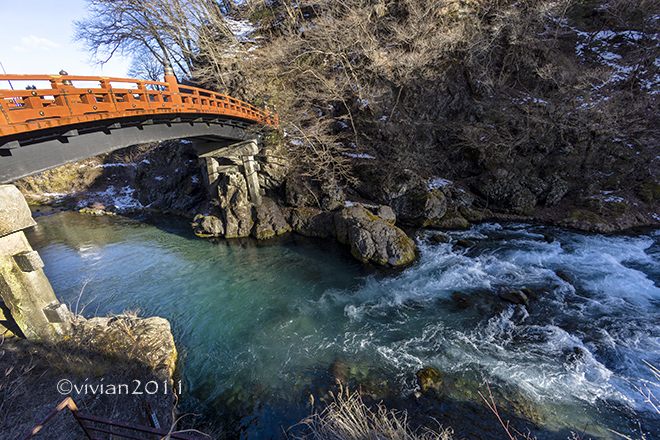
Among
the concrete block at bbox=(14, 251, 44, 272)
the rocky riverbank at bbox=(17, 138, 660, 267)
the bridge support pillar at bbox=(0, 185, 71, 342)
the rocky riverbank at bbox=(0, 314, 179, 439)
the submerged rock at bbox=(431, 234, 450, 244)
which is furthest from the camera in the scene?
the rocky riverbank at bbox=(17, 138, 660, 267)

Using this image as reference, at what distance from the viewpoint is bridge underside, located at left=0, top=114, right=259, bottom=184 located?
5.65 meters

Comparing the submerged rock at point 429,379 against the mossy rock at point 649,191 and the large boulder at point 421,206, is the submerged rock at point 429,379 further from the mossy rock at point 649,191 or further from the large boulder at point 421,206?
the mossy rock at point 649,191

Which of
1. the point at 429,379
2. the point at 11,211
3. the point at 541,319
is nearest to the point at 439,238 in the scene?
the point at 541,319

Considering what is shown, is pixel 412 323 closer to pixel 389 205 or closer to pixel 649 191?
pixel 389 205

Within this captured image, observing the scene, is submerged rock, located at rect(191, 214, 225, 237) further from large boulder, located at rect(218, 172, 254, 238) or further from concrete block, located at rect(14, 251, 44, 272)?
concrete block, located at rect(14, 251, 44, 272)

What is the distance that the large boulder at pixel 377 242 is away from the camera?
11.6 metres

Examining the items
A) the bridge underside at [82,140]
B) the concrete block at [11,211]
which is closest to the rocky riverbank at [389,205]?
the bridge underside at [82,140]

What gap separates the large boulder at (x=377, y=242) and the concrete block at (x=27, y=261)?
10372mm

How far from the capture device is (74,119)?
6.13m

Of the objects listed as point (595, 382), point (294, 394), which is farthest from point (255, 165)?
point (595, 382)

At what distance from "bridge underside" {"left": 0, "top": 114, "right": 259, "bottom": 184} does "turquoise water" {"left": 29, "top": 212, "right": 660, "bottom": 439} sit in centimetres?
436

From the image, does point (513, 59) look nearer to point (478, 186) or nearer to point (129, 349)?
point (478, 186)

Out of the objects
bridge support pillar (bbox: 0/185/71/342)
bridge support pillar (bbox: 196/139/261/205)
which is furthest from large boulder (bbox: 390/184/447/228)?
bridge support pillar (bbox: 0/185/71/342)

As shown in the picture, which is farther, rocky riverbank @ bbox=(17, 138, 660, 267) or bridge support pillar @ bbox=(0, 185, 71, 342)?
rocky riverbank @ bbox=(17, 138, 660, 267)
